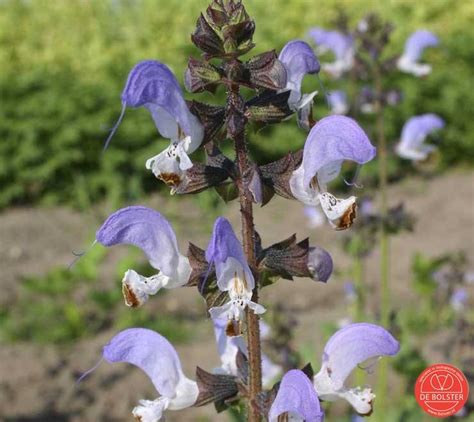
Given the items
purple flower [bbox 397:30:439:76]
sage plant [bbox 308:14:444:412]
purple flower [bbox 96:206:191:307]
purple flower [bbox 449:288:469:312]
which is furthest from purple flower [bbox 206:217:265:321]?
purple flower [bbox 449:288:469:312]

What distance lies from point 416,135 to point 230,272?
230 centimetres

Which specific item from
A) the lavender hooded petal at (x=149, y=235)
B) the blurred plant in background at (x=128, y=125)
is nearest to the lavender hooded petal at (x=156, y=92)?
the lavender hooded petal at (x=149, y=235)

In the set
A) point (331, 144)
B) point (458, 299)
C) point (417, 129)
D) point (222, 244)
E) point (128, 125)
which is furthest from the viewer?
point (128, 125)

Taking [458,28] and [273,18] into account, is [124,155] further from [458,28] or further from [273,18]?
[458,28]

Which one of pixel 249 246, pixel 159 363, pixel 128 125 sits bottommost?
pixel 159 363

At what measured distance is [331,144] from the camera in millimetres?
1487

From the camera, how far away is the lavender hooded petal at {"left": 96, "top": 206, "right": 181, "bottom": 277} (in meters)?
1.53

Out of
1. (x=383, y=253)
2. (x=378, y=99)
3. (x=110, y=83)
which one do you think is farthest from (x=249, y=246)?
(x=110, y=83)

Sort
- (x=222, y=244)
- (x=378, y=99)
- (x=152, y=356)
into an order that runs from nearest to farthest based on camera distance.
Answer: (x=222, y=244) → (x=152, y=356) → (x=378, y=99)

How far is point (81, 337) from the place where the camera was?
16.6 ft

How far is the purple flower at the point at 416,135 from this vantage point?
353 centimetres

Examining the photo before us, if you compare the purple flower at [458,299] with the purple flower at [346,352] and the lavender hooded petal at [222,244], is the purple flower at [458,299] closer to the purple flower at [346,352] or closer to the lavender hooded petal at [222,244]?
the purple flower at [346,352]

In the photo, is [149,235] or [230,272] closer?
[230,272]

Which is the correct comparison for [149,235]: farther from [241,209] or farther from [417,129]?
[417,129]
